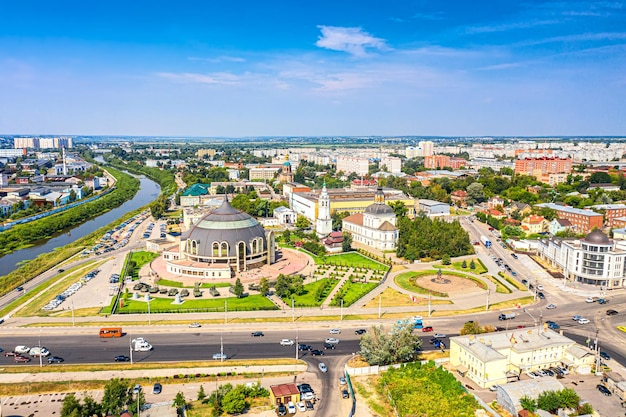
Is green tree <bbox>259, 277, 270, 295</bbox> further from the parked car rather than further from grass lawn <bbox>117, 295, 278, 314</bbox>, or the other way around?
the parked car

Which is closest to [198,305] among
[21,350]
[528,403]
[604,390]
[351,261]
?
[21,350]

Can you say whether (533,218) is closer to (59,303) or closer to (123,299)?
(123,299)

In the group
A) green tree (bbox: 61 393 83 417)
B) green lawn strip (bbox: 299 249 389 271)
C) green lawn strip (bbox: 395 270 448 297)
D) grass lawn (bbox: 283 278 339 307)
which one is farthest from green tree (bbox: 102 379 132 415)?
green lawn strip (bbox: 299 249 389 271)

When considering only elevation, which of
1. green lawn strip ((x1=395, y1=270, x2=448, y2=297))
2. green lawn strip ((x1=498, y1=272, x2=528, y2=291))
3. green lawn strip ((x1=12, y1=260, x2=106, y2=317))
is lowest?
green lawn strip ((x1=12, y1=260, x2=106, y2=317))

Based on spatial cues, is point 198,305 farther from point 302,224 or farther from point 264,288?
point 302,224

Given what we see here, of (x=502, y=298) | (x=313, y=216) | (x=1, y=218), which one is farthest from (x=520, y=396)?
(x=1, y=218)

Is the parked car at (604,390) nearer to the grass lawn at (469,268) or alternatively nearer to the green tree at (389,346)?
the green tree at (389,346)

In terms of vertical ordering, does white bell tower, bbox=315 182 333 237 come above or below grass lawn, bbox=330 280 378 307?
above

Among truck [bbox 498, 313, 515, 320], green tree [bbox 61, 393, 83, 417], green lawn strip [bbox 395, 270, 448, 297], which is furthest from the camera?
green lawn strip [bbox 395, 270, 448, 297]
